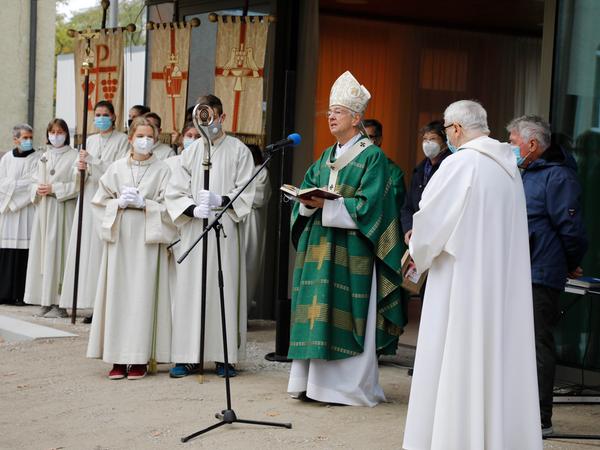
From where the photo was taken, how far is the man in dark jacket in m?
8.95

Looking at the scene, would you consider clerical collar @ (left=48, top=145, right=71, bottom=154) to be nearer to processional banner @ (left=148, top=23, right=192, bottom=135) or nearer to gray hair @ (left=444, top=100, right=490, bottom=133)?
processional banner @ (left=148, top=23, right=192, bottom=135)

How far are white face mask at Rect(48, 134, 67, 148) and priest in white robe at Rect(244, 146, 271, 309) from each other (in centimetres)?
232

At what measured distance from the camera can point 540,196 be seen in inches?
275

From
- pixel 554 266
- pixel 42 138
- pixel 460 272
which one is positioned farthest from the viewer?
pixel 42 138

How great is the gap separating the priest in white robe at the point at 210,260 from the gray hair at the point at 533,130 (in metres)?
2.46

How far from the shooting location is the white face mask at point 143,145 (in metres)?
8.71

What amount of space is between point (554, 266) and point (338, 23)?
8.63 meters

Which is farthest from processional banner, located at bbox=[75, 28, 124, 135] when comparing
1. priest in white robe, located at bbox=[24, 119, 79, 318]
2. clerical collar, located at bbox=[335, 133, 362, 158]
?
clerical collar, located at bbox=[335, 133, 362, 158]

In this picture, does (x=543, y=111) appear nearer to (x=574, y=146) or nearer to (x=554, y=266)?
(x=574, y=146)

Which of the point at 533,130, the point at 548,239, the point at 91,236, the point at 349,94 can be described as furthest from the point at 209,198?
the point at 91,236

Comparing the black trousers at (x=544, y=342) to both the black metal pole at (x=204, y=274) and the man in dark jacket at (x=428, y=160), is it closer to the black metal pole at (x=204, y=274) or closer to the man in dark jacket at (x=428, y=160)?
the man in dark jacket at (x=428, y=160)

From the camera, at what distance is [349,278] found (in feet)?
25.4

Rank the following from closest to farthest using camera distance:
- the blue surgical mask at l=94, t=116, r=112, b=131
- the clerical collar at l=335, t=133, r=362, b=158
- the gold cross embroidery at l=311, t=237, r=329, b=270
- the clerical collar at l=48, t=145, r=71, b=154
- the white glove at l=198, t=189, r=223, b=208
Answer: the gold cross embroidery at l=311, t=237, r=329, b=270
the clerical collar at l=335, t=133, r=362, b=158
the white glove at l=198, t=189, r=223, b=208
the blue surgical mask at l=94, t=116, r=112, b=131
the clerical collar at l=48, t=145, r=71, b=154

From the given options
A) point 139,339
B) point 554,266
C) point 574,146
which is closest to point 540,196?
point 554,266
